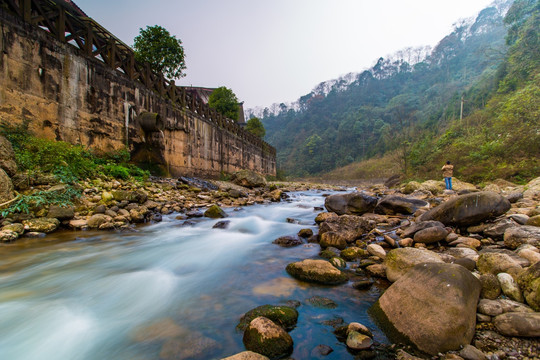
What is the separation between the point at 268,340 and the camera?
1745 millimetres

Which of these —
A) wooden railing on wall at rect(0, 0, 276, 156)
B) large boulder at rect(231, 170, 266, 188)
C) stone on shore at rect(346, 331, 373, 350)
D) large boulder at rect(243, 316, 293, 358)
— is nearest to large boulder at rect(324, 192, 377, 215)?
stone on shore at rect(346, 331, 373, 350)

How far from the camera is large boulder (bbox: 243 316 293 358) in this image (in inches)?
67.9

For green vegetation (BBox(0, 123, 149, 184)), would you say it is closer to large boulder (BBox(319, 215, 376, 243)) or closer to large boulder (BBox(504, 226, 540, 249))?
large boulder (BBox(319, 215, 376, 243))

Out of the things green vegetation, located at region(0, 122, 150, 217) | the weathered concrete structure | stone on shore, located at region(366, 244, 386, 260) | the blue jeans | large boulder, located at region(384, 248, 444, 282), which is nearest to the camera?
large boulder, located at region(384, 248, 444, 282)

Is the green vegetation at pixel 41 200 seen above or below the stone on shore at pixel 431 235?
above

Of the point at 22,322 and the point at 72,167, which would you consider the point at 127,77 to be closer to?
the point at 72,167

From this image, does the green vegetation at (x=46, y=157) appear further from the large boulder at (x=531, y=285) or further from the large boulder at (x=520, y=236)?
the large boulder at (x=520, y=236)

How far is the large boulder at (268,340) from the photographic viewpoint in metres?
1.72

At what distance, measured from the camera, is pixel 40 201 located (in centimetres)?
470

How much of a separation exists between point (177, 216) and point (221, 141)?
11.2 meters

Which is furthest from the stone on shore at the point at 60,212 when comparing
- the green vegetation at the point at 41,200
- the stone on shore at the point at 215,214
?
the stone on shore at the point at 215,214

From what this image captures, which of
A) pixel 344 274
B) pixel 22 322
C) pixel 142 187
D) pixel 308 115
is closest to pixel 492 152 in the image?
pixel 344 274

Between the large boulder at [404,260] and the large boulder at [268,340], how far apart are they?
154cm

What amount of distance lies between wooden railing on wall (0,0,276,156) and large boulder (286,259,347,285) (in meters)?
9.38
